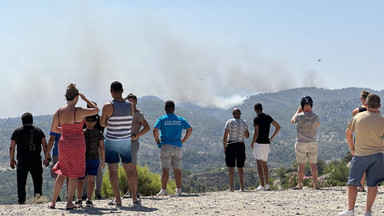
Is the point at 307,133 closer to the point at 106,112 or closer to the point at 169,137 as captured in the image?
the point at 169,137

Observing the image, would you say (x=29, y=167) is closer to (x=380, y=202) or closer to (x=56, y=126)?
(x=56, y=126)

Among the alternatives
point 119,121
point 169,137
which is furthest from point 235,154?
point 119,121

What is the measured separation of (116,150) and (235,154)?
495 cm

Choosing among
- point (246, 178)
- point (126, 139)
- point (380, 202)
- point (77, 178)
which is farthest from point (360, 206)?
point (246, 178)

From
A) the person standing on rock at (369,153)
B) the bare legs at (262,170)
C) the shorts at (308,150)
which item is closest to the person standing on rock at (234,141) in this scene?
the bare legs at (262,170)

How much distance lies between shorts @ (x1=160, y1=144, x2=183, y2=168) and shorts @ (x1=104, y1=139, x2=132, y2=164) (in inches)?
114

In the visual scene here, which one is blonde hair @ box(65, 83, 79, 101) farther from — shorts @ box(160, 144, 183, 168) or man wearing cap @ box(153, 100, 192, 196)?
shorts @ box(160, 144, 183, 168)

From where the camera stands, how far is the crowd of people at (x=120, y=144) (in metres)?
7.84

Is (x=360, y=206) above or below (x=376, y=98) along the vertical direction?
below

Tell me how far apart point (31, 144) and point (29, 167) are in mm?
534

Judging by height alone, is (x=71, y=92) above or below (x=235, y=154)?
above

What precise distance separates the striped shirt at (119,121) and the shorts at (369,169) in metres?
3.93

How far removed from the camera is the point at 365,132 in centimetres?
781

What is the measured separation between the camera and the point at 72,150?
858 cm
